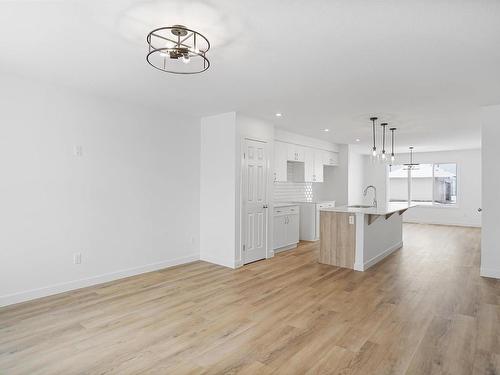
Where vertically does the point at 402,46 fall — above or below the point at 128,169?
above

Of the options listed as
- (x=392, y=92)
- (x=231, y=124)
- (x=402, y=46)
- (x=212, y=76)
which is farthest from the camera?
(x=231, y=124)

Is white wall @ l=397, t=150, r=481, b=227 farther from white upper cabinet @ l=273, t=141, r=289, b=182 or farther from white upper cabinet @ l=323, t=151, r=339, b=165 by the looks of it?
white upper cabinet @ l=273, t=141, r=289, b=182

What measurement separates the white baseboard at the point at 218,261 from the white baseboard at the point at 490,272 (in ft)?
11.9

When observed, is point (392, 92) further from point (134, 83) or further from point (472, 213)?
point (472, 213)

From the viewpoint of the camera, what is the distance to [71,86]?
11.8 feet

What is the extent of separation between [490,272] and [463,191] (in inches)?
246

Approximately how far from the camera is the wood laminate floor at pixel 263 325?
7.30ft

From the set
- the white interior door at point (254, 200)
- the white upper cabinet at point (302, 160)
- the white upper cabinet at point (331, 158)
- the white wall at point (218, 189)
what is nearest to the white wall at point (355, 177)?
the white upper cabinet at point (331, 158)

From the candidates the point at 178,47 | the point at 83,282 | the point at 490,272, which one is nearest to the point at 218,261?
the point at 83,282

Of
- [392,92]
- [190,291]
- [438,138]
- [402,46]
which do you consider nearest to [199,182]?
[190,291]

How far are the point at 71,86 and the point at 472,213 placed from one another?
10864 mm

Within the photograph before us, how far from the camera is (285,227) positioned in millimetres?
6105

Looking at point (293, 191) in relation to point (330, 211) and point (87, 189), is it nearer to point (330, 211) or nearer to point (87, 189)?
point (330, 211)

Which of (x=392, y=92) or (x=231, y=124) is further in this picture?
(x=231, y=124)
